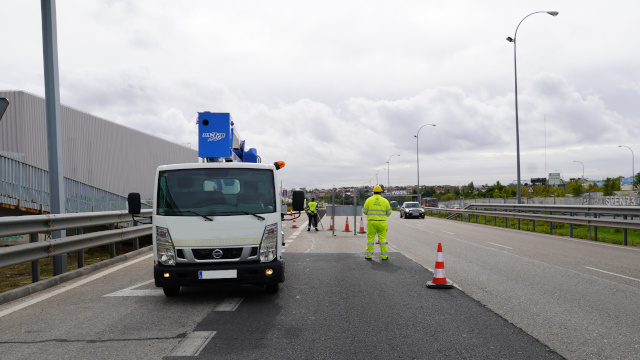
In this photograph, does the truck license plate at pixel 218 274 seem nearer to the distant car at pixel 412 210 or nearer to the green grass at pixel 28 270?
the green grass at pixel 28 270

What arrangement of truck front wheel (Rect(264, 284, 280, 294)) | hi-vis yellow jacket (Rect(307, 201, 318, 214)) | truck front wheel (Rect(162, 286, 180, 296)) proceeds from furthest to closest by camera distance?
hi-vis yellow jacket (Rect(307, 201, 318, 214)) → truck front wheel (Rect(264, 284, 280, 294)) → truck front wheel (Rect(162, 286, 180, 296))

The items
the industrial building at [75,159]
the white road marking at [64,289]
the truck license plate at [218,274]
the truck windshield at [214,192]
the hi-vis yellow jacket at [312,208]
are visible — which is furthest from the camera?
the hi-vis yellow jacket at [312,208]

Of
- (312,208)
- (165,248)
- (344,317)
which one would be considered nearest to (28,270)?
(165,248)

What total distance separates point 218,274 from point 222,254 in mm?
259

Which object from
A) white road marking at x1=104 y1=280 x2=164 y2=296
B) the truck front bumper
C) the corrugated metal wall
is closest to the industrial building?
the corrugated metal wall

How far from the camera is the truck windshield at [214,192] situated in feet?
21.0

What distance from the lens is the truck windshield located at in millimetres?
6387

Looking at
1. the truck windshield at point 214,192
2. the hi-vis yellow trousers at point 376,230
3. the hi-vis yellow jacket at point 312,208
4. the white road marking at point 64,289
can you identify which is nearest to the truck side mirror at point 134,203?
the truck windshield at point 214,192

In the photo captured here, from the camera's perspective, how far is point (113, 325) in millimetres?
5172

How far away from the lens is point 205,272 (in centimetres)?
605

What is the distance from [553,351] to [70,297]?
6006mm

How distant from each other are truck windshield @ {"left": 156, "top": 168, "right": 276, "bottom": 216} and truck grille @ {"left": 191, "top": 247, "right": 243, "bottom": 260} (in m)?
0.48

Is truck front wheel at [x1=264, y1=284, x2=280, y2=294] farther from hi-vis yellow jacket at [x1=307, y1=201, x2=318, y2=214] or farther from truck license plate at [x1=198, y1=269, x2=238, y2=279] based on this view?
hi-vis yellow jacket at [x1=307, y1=201, x2=318, y2=214]

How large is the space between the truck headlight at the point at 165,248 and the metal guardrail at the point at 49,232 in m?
2.01
